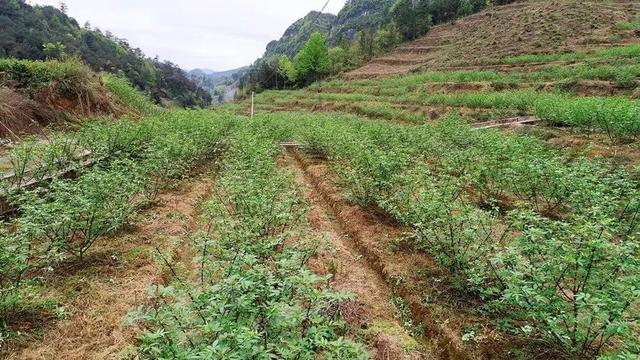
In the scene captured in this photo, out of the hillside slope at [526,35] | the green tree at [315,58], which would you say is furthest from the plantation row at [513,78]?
the green tree at [315,58]

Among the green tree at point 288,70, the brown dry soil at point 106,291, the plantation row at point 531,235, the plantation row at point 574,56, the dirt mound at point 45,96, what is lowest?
the brown dry soil at point 106,291

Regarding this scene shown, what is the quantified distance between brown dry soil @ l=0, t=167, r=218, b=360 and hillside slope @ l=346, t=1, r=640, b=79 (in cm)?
3938

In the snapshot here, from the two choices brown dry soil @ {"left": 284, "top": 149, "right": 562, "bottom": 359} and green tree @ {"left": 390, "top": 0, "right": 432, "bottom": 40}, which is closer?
brown dry soil @ {"left": 284, "top": 149, "right": 562, "bottom": 359}

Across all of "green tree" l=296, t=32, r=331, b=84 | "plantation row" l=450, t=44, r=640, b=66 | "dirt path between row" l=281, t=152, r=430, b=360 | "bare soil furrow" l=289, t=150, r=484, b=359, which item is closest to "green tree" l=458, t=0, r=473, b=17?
"green tree" l=296, t=32, r=331, b=84

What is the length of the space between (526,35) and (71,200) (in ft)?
157

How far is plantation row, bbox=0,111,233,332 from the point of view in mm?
4582

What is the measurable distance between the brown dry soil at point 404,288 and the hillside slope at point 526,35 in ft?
118

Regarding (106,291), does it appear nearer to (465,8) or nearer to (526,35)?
(526,35)

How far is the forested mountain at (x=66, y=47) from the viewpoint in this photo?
5322 cm

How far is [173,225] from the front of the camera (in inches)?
299

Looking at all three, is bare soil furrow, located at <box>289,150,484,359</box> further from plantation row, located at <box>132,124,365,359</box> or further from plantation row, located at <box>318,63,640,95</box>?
plantation row, located at <box>318,63,640,95</box>

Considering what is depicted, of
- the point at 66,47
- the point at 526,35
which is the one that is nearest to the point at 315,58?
the point at 526,35

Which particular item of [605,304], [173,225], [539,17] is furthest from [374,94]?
[605,304]

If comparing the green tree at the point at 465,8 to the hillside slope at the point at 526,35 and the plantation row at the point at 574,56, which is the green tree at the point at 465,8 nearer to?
the hillside slope at the point at 526,35
